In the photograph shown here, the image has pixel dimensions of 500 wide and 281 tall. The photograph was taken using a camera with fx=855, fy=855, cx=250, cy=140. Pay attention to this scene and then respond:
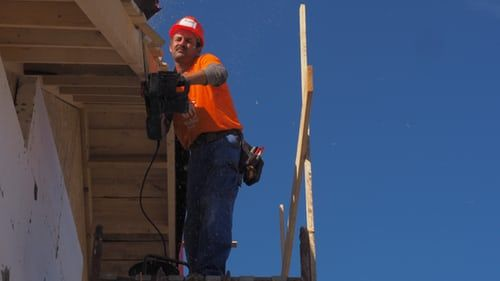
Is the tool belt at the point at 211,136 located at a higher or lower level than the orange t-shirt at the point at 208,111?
lower

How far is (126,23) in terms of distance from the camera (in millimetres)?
5180

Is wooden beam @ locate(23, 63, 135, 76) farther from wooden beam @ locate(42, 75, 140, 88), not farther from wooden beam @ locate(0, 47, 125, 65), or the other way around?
wooden beam @ locate(0, 47, 125, 65)

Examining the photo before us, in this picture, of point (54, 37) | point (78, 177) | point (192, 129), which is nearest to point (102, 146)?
point (78, 177)

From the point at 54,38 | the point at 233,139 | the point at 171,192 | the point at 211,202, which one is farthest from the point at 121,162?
the point at 54,38

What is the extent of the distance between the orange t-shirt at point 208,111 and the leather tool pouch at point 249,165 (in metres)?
0.23

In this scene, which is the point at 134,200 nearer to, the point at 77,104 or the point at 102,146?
the point at 102,146

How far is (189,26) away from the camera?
21.4 feet

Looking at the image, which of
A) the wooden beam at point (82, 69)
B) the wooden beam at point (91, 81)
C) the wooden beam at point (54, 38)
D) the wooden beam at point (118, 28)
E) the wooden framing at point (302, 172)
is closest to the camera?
the wooden beam at point (118, 28)

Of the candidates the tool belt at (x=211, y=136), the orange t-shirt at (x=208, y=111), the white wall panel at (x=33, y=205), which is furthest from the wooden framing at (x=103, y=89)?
the tool belt at (x=211, y=136)

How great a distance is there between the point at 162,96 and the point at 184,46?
115cm

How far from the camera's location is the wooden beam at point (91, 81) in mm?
6164

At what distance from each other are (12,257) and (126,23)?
1534mm

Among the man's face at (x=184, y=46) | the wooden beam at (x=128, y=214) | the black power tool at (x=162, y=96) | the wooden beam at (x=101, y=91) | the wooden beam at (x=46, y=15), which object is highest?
the man's face at (x=184, y=46)

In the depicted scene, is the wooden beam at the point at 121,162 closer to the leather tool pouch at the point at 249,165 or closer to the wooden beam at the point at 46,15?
the leather tool pouch at the point at 249,165
